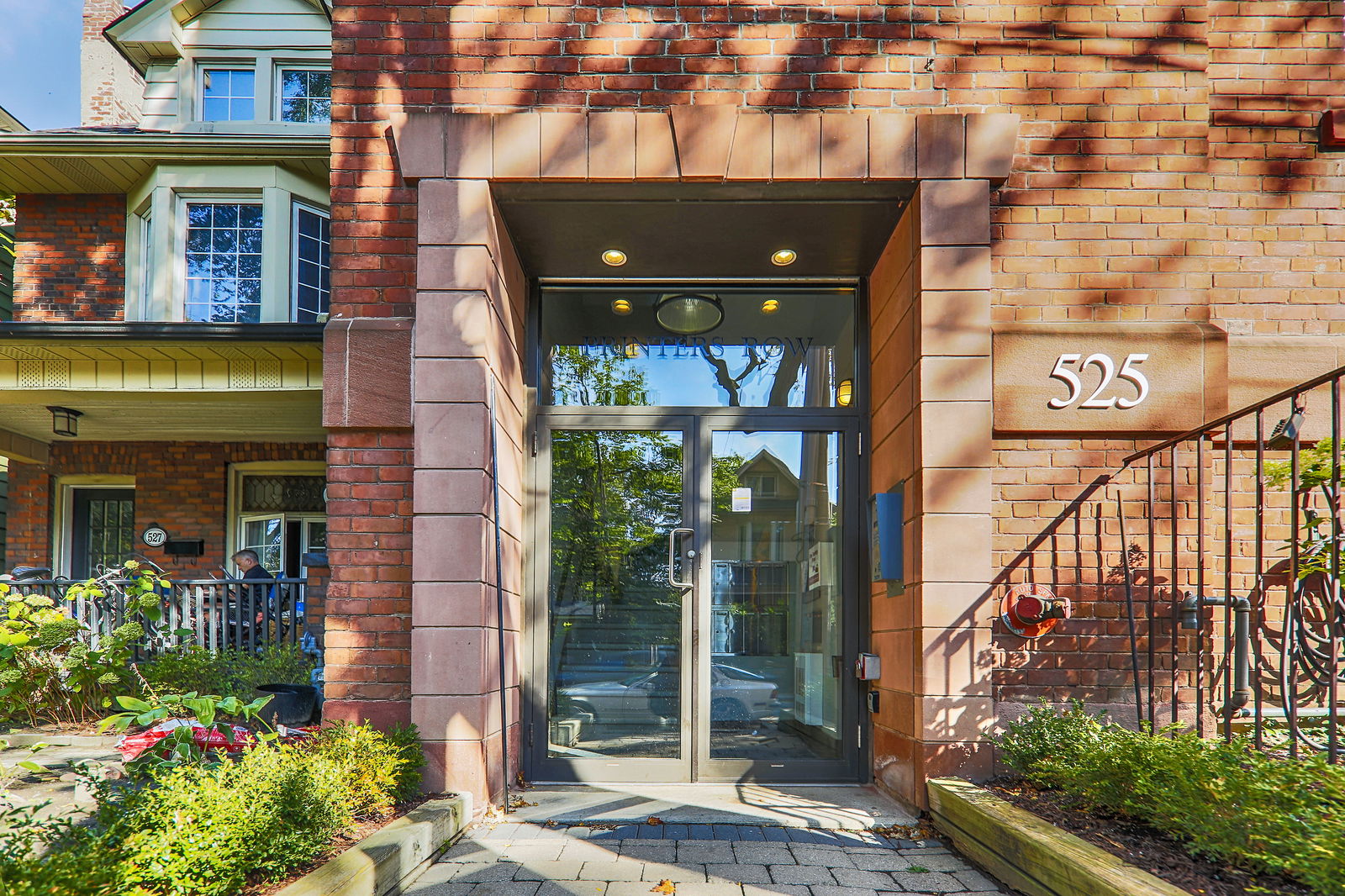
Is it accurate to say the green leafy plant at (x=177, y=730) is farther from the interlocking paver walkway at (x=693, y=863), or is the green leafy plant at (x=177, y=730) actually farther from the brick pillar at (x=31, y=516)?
the brick pillar at (x=31, y=516)

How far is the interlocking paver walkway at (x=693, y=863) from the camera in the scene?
3158mm

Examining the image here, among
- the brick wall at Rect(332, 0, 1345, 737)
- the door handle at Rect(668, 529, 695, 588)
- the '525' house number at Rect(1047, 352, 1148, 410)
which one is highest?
the brick wall at Rect(332, 0, 1345, 737)

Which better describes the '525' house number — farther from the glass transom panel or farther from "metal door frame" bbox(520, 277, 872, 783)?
the glass transom panel

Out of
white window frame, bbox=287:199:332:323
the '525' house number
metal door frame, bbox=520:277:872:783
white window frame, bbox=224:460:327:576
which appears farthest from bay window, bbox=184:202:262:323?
the '525' house number

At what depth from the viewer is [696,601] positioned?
16.4 feet

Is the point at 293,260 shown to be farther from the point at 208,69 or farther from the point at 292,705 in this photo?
the point at 292,705

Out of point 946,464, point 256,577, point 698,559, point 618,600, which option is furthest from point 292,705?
point 946,464

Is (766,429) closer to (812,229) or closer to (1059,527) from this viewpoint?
(812,229)

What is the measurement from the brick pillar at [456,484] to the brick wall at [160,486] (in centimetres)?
612

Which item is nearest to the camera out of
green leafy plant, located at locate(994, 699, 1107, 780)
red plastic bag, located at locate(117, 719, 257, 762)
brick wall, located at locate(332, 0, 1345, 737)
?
red plastic bag, located at locate(117, 719, 257, 762)

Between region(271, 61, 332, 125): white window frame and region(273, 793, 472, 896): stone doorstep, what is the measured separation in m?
8.49

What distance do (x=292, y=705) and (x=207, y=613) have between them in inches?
93.2

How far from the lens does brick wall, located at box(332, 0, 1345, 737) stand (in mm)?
4293

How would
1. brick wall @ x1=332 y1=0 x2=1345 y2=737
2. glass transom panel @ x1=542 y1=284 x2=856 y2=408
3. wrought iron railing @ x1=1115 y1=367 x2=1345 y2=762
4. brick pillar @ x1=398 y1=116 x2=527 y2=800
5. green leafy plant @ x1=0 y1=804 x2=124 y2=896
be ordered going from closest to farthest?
1. green leafy plant @ x1=0 y1=804 x2=124 y2=896
2. wrought iron railing @ x1=1115 y1=367 x2=1345 y2=762
3. brick pillar @ x1=398 y1=116 x2=527 y2=800
4. brick wall @ x1=332 y1=0 x2=1345 y2=737
5. glass transom panel @ x1=542 y1=284 x2=856 y2=408
